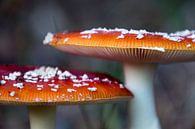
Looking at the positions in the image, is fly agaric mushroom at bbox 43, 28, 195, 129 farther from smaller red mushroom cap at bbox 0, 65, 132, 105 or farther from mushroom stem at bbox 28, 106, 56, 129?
mushroom stem at bbox 28, 106, 56, 129

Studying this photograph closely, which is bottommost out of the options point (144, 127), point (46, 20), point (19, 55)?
point (144, 127)

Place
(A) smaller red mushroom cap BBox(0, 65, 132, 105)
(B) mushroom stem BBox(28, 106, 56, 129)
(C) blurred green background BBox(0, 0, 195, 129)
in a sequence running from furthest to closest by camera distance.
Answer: (C) blurred green background BBox(0, 0, 195, 129)
(B) mushroom stem BBox(28, 106, 56, 129)
(A) smaller red mushroom cap BBox(0, 65, 132, 105)

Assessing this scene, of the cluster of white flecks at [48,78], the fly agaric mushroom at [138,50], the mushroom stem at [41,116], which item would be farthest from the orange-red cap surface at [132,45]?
the mushroom stem at [41,116]

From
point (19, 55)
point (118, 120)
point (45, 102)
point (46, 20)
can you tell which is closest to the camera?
point (45, 102)

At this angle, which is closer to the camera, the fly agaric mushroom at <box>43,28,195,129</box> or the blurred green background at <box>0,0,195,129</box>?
the fly agaric mushroom at <box>43,28,195,129</box>

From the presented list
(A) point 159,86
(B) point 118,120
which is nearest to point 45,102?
(B) point 118,120

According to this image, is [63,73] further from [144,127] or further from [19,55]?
[19,55]

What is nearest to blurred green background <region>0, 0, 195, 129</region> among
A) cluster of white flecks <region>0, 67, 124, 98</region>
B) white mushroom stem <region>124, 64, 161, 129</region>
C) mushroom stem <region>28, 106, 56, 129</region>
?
white mushroom stem <region>124, 64, 161, 129</region>

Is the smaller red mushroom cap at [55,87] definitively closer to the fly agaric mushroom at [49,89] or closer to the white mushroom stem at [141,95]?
the fly agaric mushroom at [49,89]
